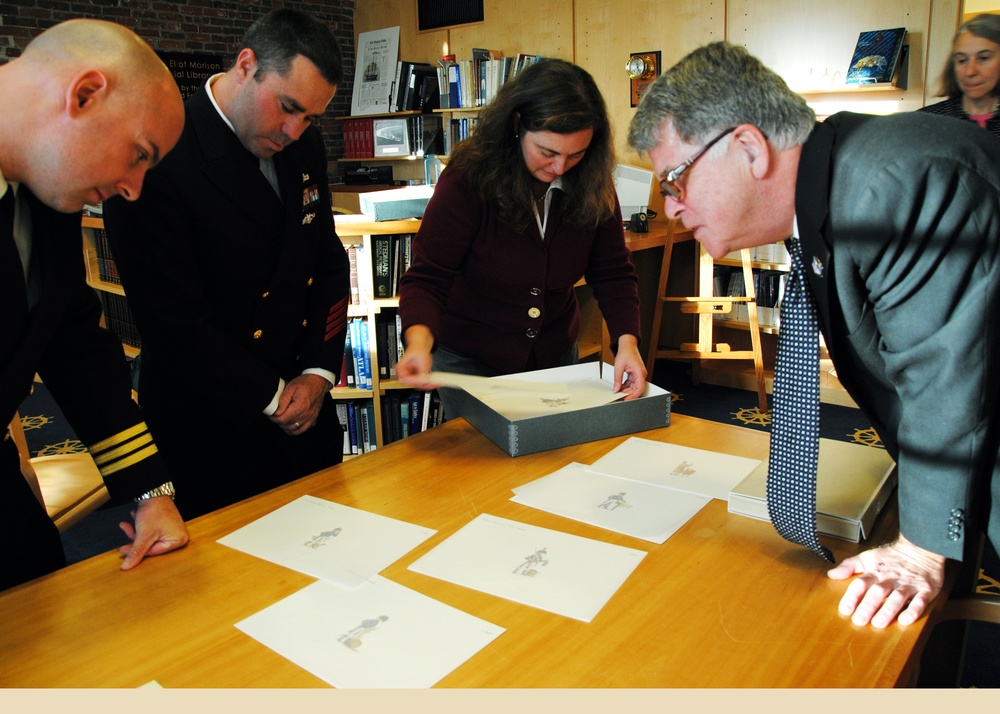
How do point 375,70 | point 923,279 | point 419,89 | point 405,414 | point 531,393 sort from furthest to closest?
point 375,70, point 419,89, point 405,414, point 531,393, point 923,279

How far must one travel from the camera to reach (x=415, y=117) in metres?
6.97

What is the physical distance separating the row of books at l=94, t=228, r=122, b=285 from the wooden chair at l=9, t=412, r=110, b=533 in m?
2.31

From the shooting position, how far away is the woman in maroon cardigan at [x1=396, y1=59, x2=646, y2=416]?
6.22 ft

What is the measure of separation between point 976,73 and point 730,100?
2943 mm

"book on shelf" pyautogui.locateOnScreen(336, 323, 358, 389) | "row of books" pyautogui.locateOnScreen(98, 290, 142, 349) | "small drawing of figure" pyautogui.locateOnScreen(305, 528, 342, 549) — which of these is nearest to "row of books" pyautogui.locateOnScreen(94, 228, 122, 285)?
"row of books" pyautogui.locateOnScreen(98, 290, 142, 349)

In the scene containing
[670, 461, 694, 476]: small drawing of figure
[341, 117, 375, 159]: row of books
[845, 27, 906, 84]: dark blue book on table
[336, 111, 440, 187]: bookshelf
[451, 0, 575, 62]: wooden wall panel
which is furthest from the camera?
[341, 117, 375, 159]: row of books

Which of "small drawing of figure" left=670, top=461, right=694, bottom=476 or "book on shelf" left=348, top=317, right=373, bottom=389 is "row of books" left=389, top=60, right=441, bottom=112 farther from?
"small drawing of figure" left=670, top=461, right=694, bottom=476

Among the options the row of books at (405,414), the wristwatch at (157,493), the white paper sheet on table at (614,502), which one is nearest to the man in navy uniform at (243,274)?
the wristwatch at (157,493)

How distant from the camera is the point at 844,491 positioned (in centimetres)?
138

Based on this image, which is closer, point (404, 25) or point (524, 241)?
point (524, 241)

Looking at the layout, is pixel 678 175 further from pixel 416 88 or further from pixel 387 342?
pixel 416 88

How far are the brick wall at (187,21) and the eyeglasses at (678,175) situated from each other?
16.4 ft

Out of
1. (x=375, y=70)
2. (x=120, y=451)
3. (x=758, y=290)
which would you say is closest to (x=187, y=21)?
(x=375, y=70)

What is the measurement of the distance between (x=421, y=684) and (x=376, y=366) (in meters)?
2.77
